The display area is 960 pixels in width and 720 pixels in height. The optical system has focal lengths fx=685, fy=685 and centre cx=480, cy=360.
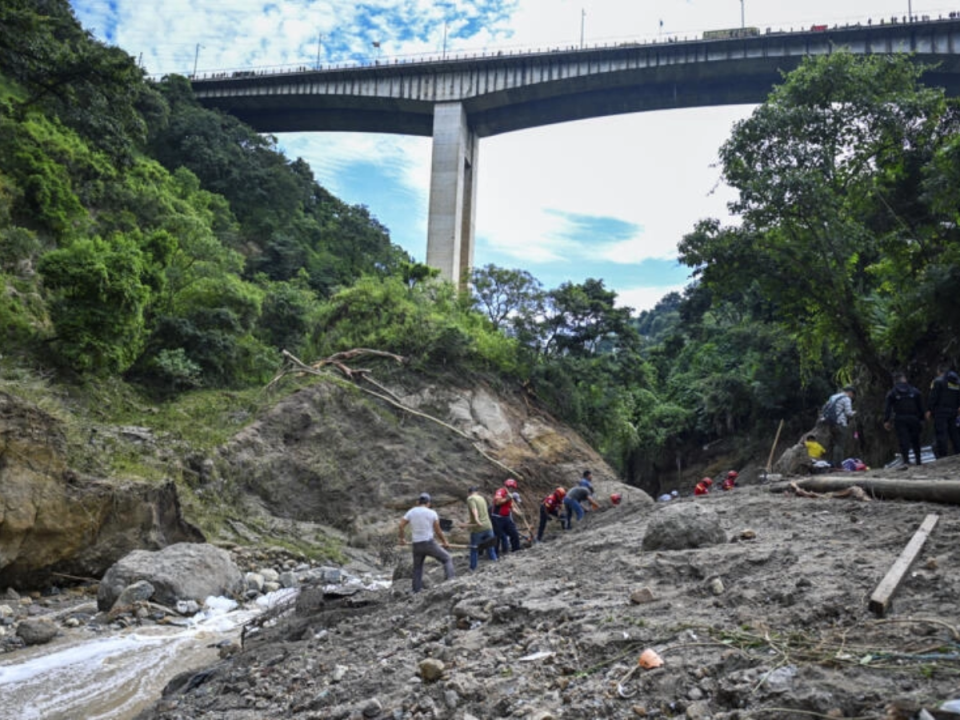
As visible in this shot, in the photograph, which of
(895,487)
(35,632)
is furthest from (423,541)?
(895,487)

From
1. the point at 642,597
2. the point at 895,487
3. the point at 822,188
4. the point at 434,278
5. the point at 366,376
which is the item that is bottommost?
the point at 642,597

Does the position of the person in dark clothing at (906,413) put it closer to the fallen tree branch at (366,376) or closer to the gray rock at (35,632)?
the fallen tree branch at (366,376)

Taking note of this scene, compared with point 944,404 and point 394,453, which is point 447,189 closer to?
point 394,453

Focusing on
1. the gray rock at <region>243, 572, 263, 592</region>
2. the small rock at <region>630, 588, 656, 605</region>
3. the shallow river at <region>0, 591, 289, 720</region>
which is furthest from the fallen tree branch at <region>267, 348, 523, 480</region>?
the small rock at <region>630, 588, 656, 605</region>

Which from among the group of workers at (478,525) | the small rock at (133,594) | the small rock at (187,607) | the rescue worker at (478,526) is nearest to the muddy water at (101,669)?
the small rock at (187,607)

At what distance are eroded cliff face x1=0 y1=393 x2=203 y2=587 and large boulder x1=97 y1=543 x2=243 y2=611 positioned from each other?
5.61 ft

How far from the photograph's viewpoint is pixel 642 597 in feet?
19.4

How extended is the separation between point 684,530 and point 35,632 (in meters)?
9.56

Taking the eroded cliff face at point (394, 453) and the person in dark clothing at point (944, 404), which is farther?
the eroded cliff face at point (394, 453)

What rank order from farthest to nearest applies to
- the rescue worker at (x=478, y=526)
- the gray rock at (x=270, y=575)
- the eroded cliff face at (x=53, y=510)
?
the gray rock at (x=270, y=575)
the eroded cliff face at (x=53, y=510)
the rescue worker at (x=478, y=526)

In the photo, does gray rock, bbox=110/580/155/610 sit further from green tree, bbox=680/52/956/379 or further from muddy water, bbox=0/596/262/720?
green tree, bbox=680/52/956/379

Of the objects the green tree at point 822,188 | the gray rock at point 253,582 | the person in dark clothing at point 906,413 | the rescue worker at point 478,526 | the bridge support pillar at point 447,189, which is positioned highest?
the bridge support pillar at point 447,189

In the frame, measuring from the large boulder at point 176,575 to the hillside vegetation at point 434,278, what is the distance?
196 inches

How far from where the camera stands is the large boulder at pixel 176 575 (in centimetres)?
1229
